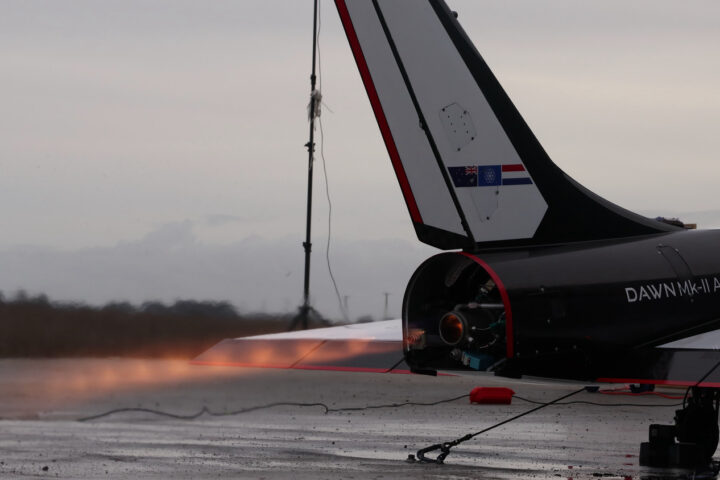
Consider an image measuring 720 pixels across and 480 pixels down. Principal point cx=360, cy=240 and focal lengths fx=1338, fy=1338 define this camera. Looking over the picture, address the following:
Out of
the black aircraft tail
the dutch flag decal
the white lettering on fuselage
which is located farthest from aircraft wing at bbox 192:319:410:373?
the white lettering on fuselage

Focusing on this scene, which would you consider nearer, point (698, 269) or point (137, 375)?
point (698, 269)

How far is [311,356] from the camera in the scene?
13734 millimetres

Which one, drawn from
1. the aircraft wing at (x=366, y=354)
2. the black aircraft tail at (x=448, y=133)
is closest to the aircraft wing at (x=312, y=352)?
the aircraft wing at (x=366, y=354)

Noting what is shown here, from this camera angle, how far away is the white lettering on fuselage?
1281cm

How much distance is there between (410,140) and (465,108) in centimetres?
63

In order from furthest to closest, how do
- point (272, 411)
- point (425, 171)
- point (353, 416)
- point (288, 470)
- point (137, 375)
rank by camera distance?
point (353, 416)
point (272, 411)
point (137, 375)
point (288, 470)
point (425, 171)

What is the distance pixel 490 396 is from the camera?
22484 millimetres

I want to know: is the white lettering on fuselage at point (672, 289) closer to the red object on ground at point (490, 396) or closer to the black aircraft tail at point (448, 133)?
the black aircraft tail at point (448, 133)

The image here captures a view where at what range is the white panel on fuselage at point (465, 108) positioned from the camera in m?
12.4

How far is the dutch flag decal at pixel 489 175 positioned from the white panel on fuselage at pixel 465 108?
0.01 metres

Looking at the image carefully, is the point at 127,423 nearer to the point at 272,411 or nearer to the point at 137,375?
the point at 137,375

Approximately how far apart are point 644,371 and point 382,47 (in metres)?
3.87

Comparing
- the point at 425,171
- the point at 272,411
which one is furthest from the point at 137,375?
the point at 425,171

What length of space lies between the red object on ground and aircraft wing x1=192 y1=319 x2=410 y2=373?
842 cm
